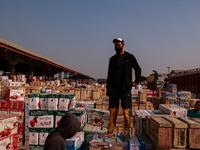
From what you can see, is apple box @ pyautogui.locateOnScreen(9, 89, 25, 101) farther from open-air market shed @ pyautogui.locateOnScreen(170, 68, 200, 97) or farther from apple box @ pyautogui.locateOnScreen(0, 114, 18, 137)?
open-air market shed @ pyautogui.locateOnScreen(170, 68, 200, 97)

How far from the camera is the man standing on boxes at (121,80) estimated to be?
4008mm

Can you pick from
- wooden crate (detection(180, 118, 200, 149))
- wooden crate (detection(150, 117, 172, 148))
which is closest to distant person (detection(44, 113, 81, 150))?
wooden crate (detection(150, 117, 172, 148))

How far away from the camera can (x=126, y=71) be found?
4035mm

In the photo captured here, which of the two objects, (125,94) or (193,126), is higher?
(125,94)

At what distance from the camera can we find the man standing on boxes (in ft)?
13.1

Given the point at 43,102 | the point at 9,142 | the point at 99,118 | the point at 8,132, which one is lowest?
the point at 9,142

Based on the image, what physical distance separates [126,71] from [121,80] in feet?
0.81

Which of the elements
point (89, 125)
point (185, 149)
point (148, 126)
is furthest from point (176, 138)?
point (89, 125)

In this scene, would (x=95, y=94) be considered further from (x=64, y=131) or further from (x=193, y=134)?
(x=64, y=131)

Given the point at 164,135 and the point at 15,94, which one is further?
the point at 15,94

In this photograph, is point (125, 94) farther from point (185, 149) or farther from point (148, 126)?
point (185, 149)

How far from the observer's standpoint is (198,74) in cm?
1842

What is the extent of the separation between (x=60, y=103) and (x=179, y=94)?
652 centimetres

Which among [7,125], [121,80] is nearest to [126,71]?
[121,80]
